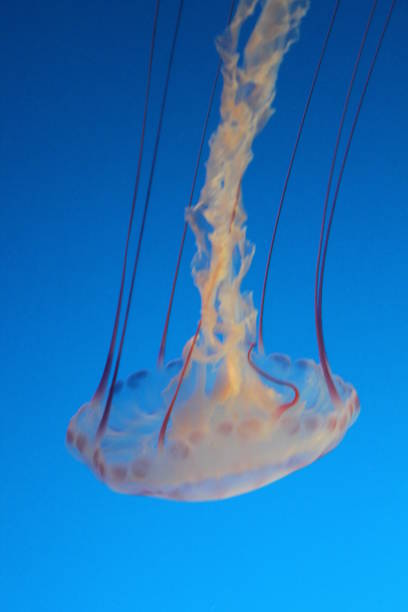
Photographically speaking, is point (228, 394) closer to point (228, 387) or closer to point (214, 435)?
point (228, 387)

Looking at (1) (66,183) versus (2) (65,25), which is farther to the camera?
(1) (66,183)

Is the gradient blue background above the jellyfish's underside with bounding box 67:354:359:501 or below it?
above

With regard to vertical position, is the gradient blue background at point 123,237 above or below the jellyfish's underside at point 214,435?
above

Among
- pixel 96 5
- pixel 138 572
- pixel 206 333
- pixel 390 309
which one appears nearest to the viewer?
pixel 206 333

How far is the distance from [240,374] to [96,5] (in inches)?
68.7

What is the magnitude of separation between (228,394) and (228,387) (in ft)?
0.09

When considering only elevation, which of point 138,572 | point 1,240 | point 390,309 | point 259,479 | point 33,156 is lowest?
point 259,479

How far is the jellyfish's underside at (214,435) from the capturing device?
1937mm

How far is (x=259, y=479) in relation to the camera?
6.46 feet

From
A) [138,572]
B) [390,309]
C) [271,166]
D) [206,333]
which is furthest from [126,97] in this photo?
[138,572]

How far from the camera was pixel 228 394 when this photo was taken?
2.31 m

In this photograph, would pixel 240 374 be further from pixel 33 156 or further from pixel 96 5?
pixel 96 5

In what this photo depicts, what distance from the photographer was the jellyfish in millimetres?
1930

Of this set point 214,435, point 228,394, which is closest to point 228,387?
point 228,394
